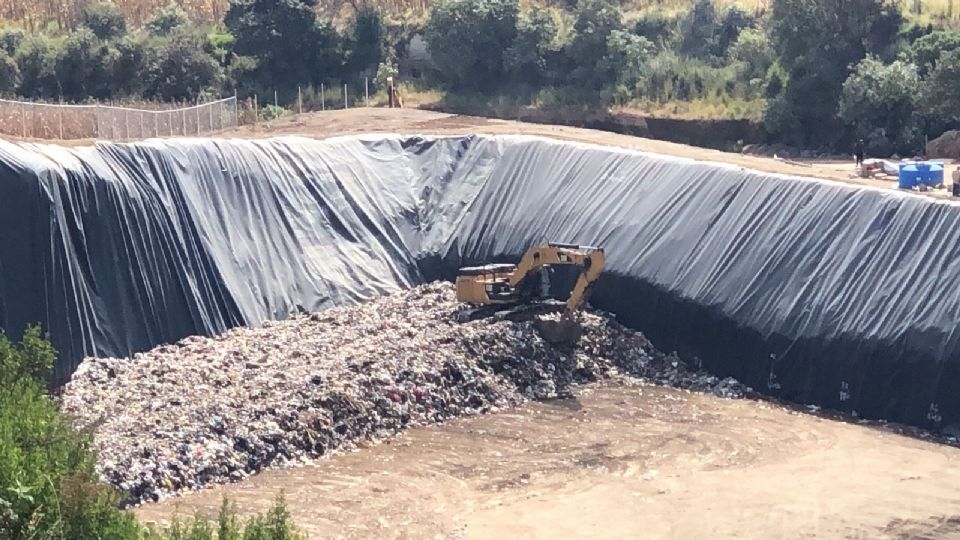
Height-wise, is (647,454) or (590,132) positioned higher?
(590,132)

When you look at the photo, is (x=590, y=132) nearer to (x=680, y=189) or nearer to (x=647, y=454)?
(x=680, y=189)

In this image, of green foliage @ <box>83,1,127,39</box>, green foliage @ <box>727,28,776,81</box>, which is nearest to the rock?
green foliage @ <box>727,28,776,81</box>

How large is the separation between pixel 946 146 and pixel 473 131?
13.4m

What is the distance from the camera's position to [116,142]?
1110 inches

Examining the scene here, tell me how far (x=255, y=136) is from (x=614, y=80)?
55.7 feet

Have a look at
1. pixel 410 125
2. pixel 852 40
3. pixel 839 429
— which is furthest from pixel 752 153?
pixel 839 429

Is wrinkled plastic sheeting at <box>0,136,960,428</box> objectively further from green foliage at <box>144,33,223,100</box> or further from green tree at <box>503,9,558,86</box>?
green foliage at <box>144,33,223,100</box>

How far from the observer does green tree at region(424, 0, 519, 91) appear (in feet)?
158

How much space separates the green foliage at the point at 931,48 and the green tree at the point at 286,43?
20.1 m

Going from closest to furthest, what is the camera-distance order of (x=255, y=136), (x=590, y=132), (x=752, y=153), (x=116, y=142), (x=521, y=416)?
1. (x=521, y=416)
2. (x=116, y=142)
3. (x=255, y=136)
4. (x=590, y=132)
5. (x=752, y=153)

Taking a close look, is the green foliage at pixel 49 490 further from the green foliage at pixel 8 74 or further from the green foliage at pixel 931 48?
the green foliage at pixel 8 74

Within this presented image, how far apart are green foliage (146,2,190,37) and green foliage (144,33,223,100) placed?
4907mm

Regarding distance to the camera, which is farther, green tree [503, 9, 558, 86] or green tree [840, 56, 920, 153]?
green tree [503, 9, 558, 86]

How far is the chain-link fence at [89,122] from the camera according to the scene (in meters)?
30.6
